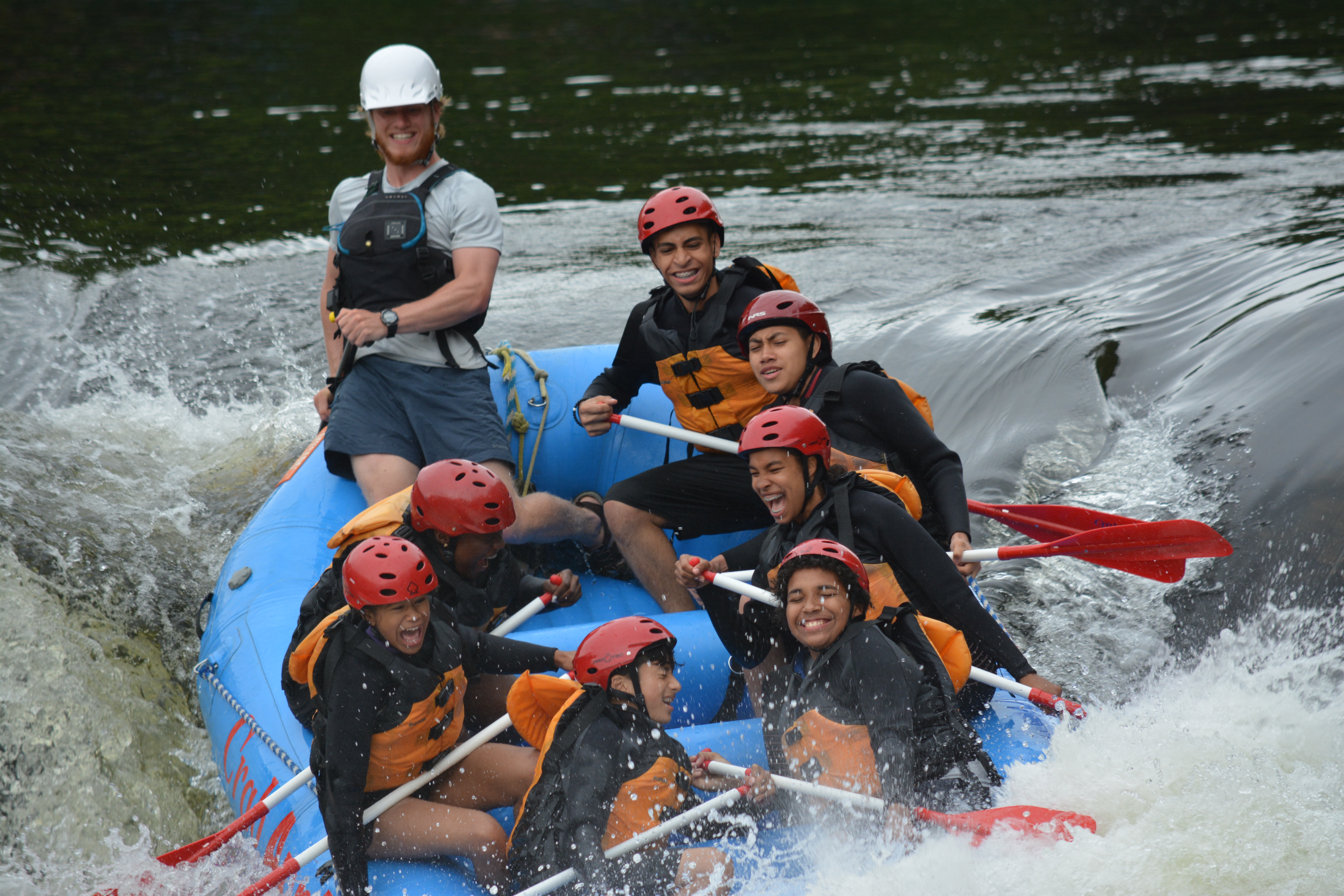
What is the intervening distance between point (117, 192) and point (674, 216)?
28.7ft

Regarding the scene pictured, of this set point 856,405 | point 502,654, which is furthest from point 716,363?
point 502,654

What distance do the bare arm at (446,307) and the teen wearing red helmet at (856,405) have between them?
1.03 m

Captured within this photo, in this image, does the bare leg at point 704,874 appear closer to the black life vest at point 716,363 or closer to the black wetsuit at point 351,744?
the black wetsuit at point 351,744

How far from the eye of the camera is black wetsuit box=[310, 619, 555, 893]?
3168mm

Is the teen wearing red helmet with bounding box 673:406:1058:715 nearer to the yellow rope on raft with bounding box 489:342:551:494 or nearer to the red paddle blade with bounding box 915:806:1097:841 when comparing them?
the red paddle blade with bounding box 915:806:1097:841

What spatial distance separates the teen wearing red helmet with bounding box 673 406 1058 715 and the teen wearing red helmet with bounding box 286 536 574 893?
0.99m

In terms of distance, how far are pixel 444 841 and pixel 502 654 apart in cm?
58

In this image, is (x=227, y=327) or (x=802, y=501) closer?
(x=802, y=501)

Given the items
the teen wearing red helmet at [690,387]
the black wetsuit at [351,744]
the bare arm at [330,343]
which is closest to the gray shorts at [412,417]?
the bare arm at [330,343]

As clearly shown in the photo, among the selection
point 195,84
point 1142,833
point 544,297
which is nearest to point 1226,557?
point 1142,833

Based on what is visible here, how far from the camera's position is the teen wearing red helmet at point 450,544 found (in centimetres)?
363

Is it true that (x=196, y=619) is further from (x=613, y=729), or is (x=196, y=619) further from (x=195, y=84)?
(x=195, y=84)

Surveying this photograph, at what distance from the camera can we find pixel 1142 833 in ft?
10.5

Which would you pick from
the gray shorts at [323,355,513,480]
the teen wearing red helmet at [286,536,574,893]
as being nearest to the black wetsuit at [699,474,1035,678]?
the teen wearing red helmet at [286,536,574,893]
